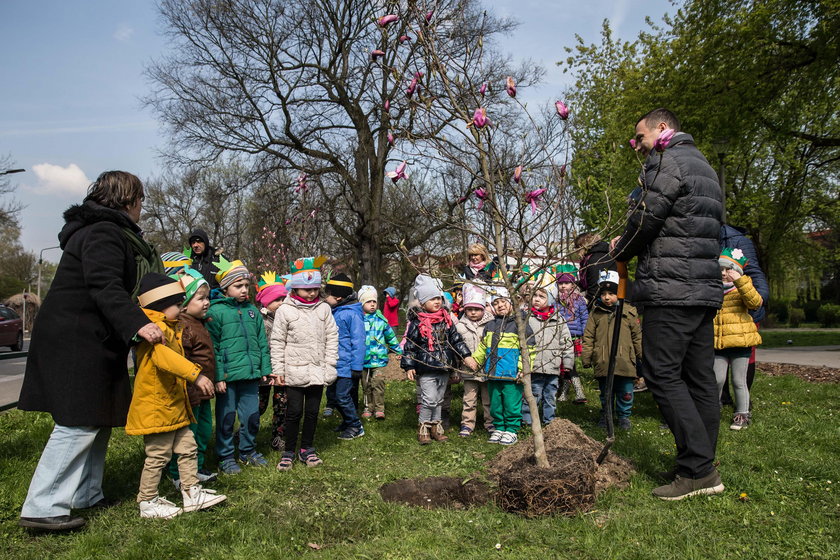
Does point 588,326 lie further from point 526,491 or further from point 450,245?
point 450,245

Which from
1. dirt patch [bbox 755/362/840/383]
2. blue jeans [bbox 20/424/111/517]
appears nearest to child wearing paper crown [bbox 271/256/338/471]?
blue jeans [bbox 20/424/111/517]

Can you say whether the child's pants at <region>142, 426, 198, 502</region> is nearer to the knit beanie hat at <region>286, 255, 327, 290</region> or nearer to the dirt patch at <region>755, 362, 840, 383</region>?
the knit beanie hat at <region>286, 255, 327, 290</region>

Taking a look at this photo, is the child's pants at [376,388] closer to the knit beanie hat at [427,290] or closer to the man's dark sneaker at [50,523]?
the knit beanie hat at [427,290]

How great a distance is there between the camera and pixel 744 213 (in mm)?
26781

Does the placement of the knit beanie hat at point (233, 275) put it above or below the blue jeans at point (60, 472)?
above

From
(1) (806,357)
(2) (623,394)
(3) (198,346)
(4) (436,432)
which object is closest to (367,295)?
(4) (436,432)

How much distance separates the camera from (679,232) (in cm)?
405

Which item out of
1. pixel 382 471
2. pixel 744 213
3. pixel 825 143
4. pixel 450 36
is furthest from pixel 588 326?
pixel 744 213

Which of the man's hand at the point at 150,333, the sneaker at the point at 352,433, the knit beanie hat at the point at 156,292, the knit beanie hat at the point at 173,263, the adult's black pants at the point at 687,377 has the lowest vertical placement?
the sneaker at the point at 352,433

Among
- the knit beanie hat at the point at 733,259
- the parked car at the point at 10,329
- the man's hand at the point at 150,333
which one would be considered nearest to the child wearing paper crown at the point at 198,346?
the man's hand at the point at 150,333

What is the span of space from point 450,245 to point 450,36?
2650 centimetres

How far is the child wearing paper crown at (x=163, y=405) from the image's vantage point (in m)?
3.94

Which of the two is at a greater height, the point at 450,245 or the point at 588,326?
the point at 450,245

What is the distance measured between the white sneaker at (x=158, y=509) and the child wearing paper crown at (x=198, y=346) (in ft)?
2.36
